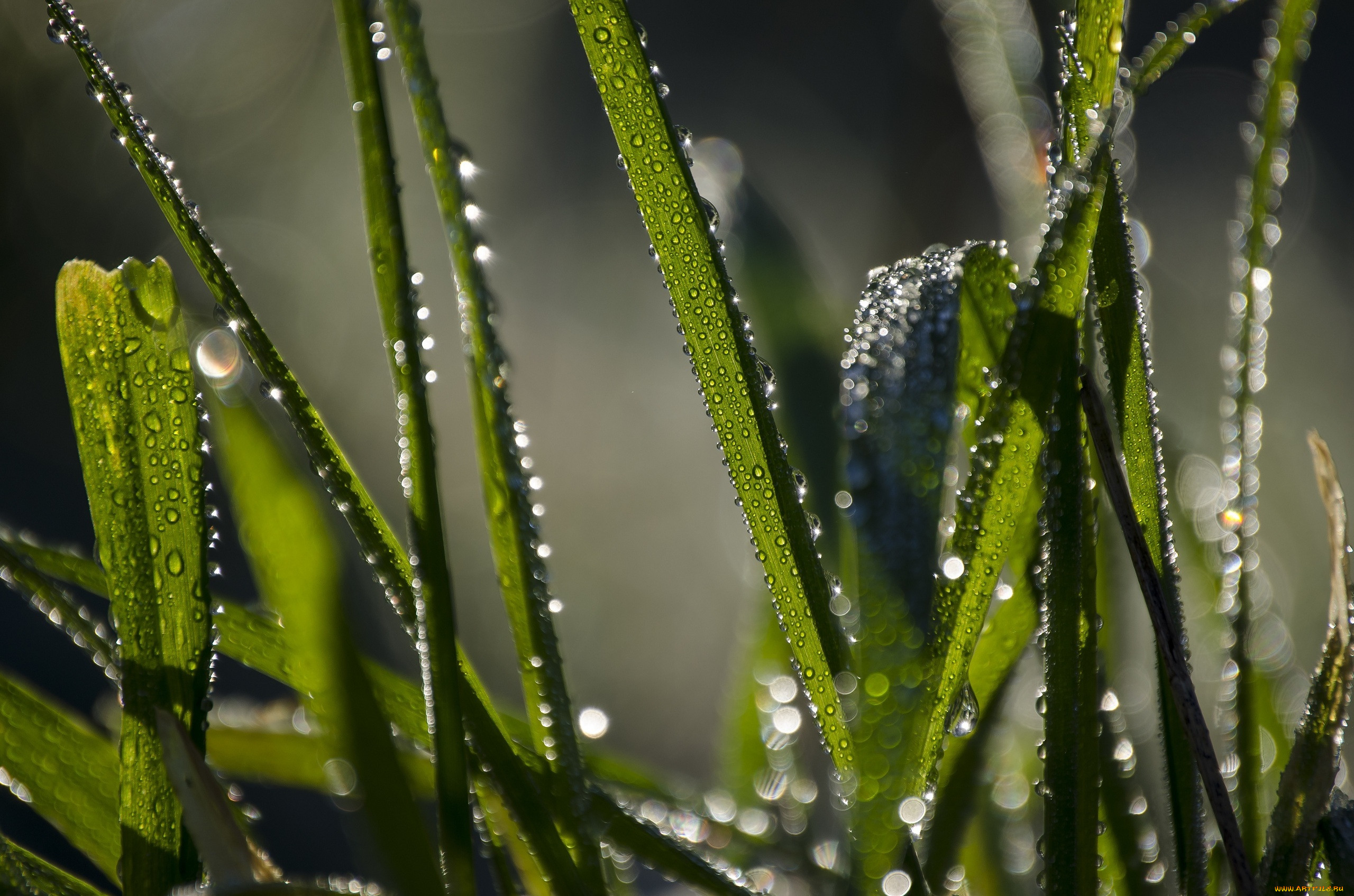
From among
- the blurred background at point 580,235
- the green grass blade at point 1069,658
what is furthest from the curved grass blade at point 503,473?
the blurred background at point 580,235

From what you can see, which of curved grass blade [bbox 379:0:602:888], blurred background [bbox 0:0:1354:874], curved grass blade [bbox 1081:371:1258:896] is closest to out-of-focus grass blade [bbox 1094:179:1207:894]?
curved grass blade [bbox 1081:371:1258:896]

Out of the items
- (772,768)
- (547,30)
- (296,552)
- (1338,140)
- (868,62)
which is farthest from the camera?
(547,30)

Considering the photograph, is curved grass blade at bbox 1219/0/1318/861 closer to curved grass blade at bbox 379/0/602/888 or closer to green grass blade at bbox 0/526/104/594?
curved grass blade at bbox 379/0/602/888

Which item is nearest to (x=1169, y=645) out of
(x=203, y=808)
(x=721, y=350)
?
(x=721, y=350)

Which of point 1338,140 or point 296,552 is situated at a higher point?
point 1338,140

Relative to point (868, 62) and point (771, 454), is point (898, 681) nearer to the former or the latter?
point (771, 454)

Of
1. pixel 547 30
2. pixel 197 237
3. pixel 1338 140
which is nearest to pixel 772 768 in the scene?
pixel 197 237
